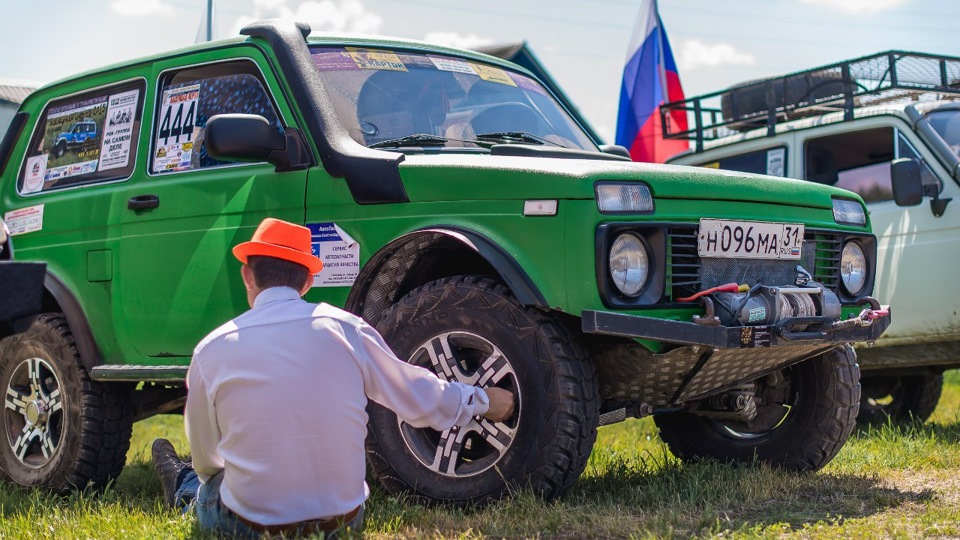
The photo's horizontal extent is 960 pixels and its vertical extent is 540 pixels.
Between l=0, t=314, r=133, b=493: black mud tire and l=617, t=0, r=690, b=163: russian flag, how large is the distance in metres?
6.77

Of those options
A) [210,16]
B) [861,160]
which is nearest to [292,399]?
[861,160]

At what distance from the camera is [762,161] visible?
28.3 ft

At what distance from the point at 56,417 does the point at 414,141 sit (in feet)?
8.06

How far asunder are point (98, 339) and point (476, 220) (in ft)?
7.58

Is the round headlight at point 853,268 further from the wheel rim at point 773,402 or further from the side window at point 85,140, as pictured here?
the side window at point 85,140

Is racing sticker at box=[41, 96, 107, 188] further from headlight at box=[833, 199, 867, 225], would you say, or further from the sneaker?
headlight at box=[833, 199, 867, 225]

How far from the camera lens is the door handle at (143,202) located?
18.0 feet

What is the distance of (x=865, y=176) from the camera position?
7953mm

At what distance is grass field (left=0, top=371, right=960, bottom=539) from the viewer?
13.3 feet

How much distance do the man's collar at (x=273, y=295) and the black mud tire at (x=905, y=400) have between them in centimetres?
554

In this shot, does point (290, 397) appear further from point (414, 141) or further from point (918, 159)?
point (918, 159)

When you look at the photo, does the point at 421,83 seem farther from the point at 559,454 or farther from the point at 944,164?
the point at 944,164

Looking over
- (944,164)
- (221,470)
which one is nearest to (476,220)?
(221,470)

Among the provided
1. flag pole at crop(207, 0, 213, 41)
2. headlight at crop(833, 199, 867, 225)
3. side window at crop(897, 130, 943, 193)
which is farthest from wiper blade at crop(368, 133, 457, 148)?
flag pole at crop(207, 0, 213, 41)
